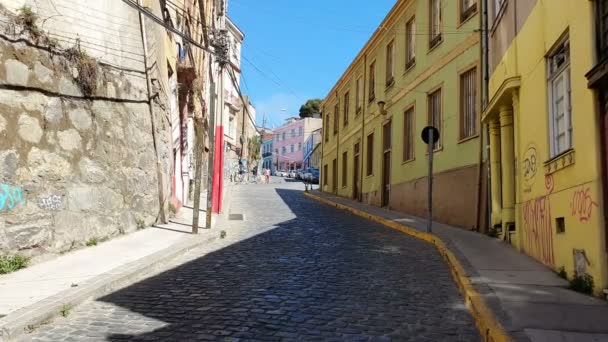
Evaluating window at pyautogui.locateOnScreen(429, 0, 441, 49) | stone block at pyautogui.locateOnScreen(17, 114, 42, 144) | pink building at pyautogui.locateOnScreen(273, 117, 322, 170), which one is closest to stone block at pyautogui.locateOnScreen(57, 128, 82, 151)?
stone block at pyautogui.locateOnScreen(17, 114, 42, 144)

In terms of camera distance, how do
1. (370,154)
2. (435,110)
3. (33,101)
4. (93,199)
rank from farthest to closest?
(370,154)
(435,110)
(93,199)
(33,101)

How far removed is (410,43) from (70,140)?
12.2 meters

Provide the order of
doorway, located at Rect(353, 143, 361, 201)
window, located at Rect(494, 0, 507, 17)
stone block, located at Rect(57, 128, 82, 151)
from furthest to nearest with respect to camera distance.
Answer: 1. doorway, located at Rect(353, 143, 361, 201)
2. window, located at Rect(494, 0, 507, 17)
3. stone block, located at Rect(57, 128, 82, 151)

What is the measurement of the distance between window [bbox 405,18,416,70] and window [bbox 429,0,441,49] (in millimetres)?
1450

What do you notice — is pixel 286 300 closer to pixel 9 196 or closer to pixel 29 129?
pixel 9 196

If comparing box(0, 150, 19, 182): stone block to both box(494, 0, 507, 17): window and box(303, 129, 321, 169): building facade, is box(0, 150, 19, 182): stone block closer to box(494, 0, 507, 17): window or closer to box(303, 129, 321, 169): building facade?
box(494, 0, 507, 17): window

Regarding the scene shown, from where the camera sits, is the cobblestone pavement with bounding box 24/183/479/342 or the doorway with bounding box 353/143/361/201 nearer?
the cobblestone pavement with bounding box 24/183/479/342

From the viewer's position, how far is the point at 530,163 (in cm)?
839

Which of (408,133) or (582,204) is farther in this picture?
(408,133)

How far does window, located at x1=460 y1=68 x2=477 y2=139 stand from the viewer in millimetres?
12922

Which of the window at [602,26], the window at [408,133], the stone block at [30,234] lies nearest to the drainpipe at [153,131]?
the stone block at [30,234]

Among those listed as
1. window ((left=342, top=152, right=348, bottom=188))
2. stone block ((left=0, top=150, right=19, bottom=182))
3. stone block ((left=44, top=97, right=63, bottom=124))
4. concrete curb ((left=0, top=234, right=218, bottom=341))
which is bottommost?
concrete curb ((left=0, top=234, right=218, bottom=341))

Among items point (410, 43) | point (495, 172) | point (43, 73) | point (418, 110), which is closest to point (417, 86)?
point (418, 110)

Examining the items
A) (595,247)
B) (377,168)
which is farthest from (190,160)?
(595,247)
